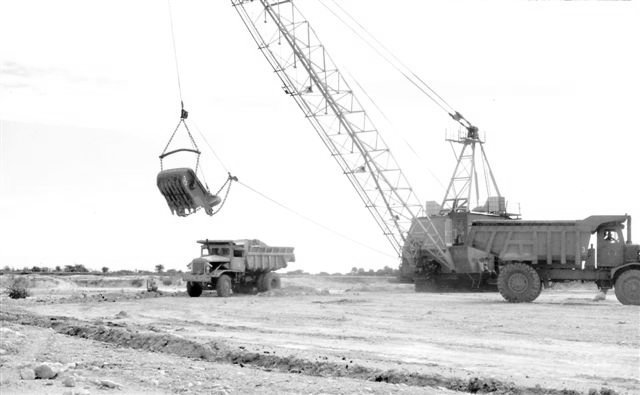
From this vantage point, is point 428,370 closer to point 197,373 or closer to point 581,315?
point 197,373

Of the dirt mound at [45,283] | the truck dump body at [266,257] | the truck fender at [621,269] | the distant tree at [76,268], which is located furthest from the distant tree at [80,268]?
the truck fender at [621,269]

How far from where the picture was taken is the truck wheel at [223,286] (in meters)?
36.6

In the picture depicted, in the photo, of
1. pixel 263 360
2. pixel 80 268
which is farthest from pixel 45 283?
pixel 263 360

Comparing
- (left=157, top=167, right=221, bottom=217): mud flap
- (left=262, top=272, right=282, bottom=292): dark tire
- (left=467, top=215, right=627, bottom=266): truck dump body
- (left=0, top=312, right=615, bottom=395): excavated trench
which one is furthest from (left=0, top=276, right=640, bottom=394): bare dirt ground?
(left=262, top=272, right=282, bottom=292): dark tire

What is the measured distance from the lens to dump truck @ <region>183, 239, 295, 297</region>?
36.8 m

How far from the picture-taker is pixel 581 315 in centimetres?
2377

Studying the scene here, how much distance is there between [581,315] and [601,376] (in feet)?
38.7

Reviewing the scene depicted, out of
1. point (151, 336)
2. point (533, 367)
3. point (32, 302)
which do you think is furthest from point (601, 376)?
point (32, 302)

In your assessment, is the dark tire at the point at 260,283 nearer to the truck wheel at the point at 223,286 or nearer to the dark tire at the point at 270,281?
the dark tire at the point at 270,281

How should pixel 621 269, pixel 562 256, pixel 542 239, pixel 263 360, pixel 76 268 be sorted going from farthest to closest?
pixel 76 268 < pixel 542 239 < pixel 562 256 < pixel 621 269 < pixel 263 360

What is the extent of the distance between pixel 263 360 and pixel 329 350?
1.71m

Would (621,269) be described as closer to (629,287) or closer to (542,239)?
(629,287)

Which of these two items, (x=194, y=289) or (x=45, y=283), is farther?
(x=45, y=283)

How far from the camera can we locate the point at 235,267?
124 feet
